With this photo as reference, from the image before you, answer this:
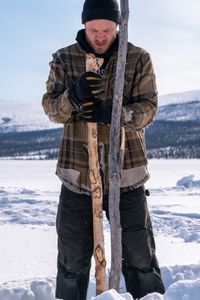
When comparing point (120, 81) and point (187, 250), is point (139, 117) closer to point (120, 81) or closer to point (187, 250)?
point (120, 81)

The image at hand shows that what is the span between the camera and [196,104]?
157 metres

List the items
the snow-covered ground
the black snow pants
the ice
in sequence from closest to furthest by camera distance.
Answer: the black snow pants → the snow-covered ground → the ice

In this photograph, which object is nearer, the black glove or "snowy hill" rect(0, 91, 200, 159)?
the black glove

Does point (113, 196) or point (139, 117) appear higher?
point (139, 117)

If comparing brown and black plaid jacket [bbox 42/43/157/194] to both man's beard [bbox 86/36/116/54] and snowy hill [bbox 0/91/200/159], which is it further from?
snowy hill [bbox 0/91/200/159]

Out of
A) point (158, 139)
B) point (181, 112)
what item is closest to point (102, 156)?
point (158, 139)

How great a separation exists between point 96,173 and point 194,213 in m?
7.46

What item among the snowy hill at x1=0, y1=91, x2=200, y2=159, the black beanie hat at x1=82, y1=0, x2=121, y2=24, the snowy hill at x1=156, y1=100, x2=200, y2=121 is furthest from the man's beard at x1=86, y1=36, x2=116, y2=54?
the snowy hill at x1=156, y1=100, x2=200, y2=121

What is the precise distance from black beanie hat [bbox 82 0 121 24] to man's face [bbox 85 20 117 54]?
0.02 meters

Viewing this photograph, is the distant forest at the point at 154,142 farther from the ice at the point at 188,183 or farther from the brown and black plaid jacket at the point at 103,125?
the brown and black plaid jacket at the point at 103,125

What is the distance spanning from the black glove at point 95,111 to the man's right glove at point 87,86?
3 cm

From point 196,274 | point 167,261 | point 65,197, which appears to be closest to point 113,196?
point 65,197

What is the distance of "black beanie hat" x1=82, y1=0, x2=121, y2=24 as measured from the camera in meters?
2.61

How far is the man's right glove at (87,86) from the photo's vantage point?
2.42 meters
